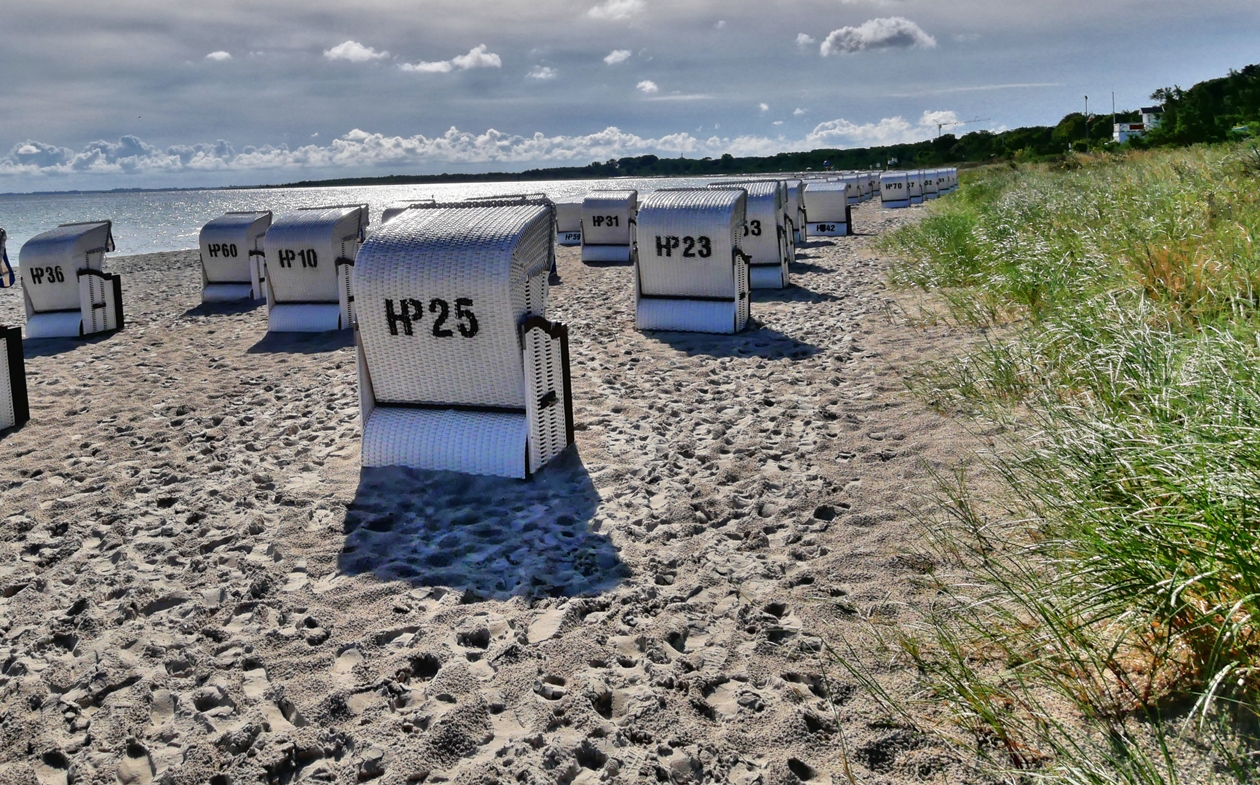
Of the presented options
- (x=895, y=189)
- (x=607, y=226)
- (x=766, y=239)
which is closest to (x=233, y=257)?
(x=607, y=226)

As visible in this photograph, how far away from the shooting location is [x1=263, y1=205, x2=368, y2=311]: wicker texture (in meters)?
10.9

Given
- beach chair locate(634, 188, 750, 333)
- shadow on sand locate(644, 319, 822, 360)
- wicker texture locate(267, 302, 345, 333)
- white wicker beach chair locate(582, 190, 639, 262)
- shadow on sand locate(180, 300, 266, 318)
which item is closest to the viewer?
shadow on sand locate(644, 319, 822, 360)

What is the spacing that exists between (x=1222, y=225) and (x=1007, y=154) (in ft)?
224

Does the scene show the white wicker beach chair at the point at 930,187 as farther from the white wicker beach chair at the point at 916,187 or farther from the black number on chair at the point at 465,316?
the black number on chair at the point at 465,316

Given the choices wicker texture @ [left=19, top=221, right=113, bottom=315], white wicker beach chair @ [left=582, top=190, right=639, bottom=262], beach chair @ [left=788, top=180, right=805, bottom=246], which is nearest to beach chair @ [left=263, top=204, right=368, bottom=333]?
wicker texture @ [left=19, top=221, right=113, bottom=315]

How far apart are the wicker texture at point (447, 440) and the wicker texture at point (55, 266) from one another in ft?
26.0

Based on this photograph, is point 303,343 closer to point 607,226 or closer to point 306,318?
point 306,318

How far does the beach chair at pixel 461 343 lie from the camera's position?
509cm

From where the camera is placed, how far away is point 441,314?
204 inches

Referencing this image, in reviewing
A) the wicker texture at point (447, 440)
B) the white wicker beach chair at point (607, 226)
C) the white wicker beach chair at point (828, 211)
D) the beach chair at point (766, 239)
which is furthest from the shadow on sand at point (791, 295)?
the white wicker beach chair at point (828, 211)

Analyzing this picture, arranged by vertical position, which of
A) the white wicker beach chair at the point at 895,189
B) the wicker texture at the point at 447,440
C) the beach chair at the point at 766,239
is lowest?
the wicker texture at the point at 447,440

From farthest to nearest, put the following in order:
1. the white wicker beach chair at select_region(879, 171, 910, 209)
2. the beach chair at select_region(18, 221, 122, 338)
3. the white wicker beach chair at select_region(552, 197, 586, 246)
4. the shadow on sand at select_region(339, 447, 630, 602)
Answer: the white wicker beach chair at select_region(879, 171, 910, 209) → the white wicker beach chair at select_region(552, 197, 586, 246) → the beach chair at select_region(18, 221, 122, 338) → the shadow on sand at select_region(339, 447, 630, 602)

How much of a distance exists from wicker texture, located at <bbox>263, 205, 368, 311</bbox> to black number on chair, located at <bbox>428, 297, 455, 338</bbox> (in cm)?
600

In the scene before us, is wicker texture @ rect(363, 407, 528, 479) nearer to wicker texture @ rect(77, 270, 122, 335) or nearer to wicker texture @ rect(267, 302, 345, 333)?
wicker texture @ rect(267, 302, 345, 333)
